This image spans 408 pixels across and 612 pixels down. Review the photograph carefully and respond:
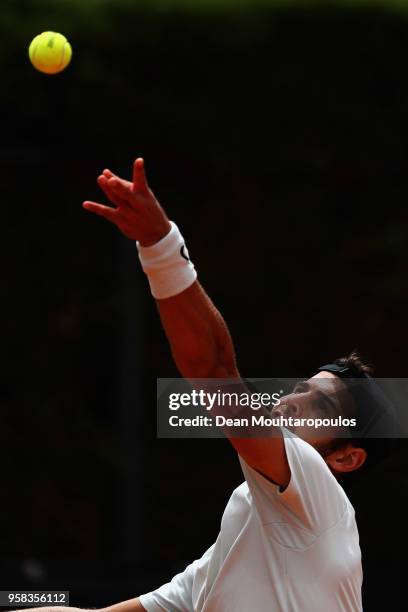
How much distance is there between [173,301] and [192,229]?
4.56 meters

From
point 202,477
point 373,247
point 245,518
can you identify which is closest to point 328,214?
point 373,247

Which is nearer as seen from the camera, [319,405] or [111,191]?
[111,191]

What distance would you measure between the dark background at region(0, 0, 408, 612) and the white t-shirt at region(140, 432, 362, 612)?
12.2 ft

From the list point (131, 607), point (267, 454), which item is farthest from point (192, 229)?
point (267, 454)

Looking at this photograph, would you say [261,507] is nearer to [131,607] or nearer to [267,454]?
[267,454]

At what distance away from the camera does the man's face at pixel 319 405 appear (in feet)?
11.0

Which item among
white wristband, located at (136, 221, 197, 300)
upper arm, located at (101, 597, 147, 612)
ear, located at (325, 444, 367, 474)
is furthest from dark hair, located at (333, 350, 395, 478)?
white wristband, located at (136, 221, 197, 300)

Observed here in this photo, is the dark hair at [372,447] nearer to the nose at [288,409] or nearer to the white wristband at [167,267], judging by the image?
the nose at [288,409]

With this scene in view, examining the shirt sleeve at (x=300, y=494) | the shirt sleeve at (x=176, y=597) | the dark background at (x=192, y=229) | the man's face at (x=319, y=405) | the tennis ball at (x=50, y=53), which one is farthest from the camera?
the dark background at (x=192, y=229)

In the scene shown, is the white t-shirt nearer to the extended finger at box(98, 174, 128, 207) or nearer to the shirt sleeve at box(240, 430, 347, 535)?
the shirt sleeve at box(240, 430, 347, 535)

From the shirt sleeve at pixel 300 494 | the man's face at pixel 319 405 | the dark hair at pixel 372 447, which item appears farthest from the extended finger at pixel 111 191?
the dark hair at pixel 372 447

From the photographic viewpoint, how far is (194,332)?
255cm

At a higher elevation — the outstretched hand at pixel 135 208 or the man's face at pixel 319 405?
the outstretched hand at pixel 135 208

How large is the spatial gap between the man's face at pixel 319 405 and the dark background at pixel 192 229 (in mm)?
3337
